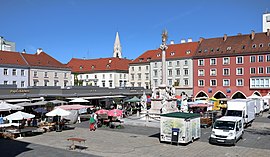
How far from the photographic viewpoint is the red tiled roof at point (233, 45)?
58219mm

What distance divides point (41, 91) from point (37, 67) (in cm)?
1839

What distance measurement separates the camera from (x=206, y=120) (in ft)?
98.0

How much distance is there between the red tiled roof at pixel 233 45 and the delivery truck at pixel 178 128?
41.9 meters

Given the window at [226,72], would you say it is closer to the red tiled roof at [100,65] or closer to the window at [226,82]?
the window at [226,82]

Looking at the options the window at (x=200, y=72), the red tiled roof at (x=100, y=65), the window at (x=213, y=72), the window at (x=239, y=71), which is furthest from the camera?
the red tiled roof at (x=100, y=65)

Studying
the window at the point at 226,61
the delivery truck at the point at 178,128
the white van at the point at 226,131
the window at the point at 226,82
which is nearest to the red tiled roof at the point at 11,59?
the window at the point at 226,61

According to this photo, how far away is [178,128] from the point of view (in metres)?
20.3

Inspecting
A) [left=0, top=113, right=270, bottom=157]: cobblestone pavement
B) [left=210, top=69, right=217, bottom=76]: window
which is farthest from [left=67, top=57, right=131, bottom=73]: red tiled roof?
[left=0, top=113, right=270, bottom=157]: cobblestone pavement

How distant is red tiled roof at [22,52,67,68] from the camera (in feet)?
194

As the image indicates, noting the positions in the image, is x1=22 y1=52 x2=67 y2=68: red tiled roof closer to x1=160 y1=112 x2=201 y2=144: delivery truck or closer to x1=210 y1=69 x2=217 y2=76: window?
x1=210 y1=69 x2=217 y2=76: window

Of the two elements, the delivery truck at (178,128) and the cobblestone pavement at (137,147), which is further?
the delivery truck at (178,128)

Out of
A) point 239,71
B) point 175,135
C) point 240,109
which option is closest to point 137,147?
point 175,135

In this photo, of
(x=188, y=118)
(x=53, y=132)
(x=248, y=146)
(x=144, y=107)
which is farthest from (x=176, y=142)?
(x=144, y=107)

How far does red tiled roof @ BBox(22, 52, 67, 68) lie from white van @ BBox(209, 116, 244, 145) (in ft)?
151
